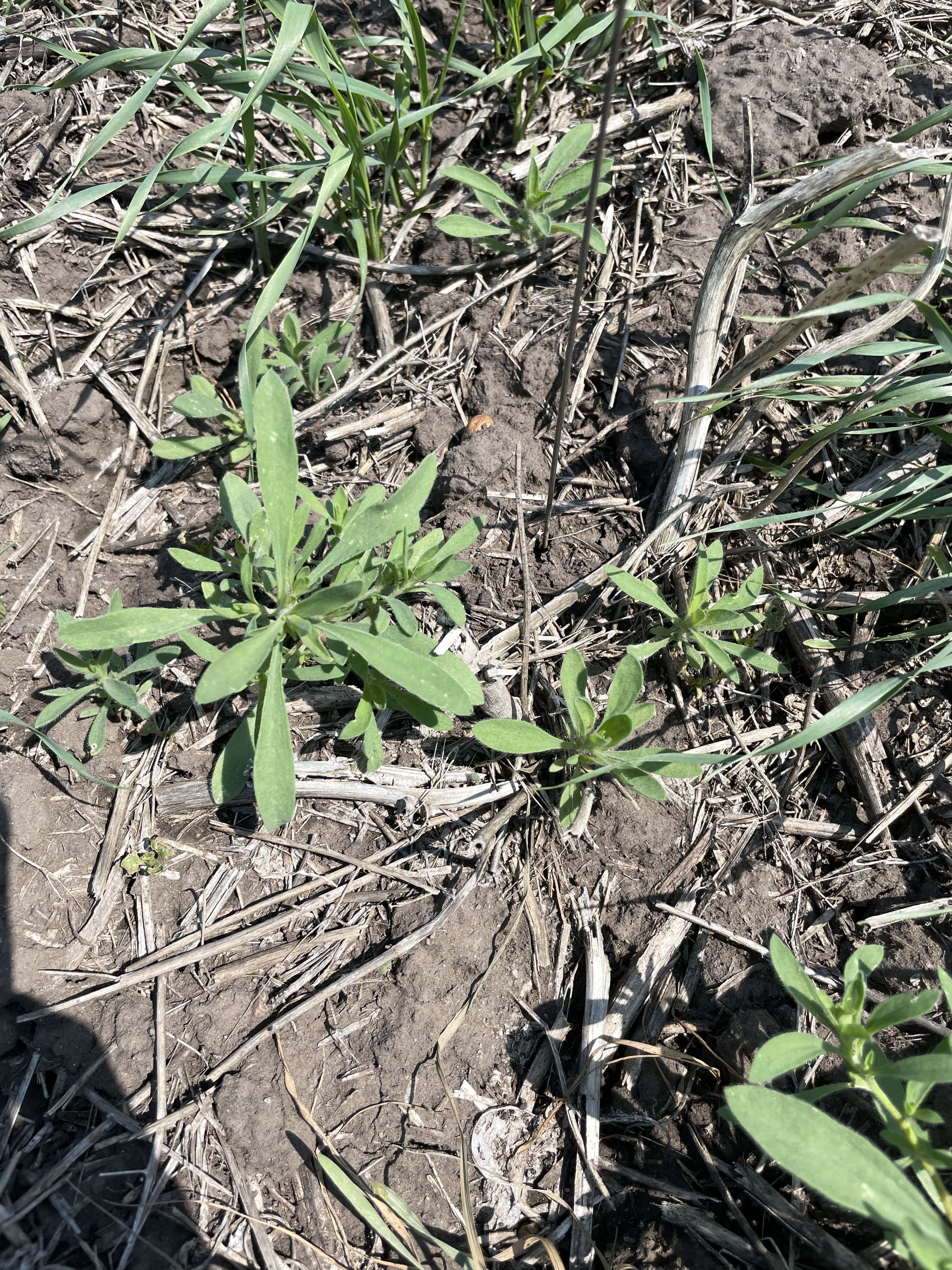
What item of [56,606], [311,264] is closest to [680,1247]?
[56,606]

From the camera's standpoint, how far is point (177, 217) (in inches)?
104

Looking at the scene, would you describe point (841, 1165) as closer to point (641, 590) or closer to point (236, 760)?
point (641, 590)

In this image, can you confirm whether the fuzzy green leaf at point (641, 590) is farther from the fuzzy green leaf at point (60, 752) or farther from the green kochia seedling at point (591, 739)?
the fuzzy green leaf at point (60, 752)

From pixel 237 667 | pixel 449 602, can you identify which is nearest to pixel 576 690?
pixel 449 602

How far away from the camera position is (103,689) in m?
2.05

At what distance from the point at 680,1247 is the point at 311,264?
285 cm

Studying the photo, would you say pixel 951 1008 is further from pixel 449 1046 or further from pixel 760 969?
pixel 449 1046

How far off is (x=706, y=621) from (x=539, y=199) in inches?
55.4

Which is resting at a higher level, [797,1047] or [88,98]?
[88,98]

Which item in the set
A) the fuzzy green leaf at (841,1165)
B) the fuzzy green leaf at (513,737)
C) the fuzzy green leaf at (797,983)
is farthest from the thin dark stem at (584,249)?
the fuzzy green leaf at (841,1165)

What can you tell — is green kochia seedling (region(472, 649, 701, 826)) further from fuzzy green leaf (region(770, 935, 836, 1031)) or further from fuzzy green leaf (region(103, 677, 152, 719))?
fuzzy green leaf (region(103, 677, 152, 719))

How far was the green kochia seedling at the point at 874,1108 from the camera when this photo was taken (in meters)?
1.18

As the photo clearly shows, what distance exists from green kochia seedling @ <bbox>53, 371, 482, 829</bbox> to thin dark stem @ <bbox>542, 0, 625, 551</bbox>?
24 centimetres

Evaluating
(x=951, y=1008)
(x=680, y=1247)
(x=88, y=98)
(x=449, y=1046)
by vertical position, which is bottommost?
(x=680, y=1247)
